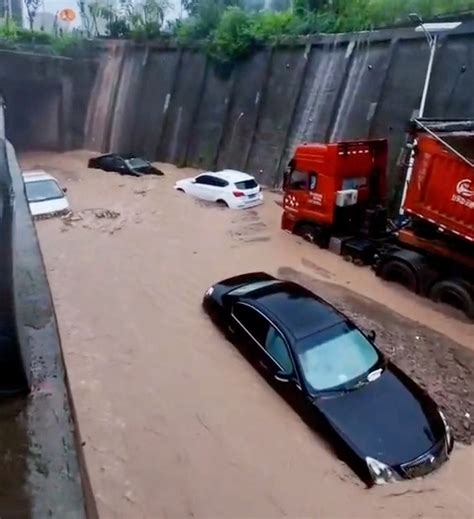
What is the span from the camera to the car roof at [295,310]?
299 inches

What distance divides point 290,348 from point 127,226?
959 cm

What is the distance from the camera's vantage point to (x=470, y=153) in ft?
36.5

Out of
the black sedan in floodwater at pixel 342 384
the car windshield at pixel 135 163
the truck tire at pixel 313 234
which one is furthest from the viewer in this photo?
the car windshield at pixel 135 163

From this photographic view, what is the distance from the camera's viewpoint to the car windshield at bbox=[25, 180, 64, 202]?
16189 millimetres

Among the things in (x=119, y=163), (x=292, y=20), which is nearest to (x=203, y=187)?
(x=119, y=163)

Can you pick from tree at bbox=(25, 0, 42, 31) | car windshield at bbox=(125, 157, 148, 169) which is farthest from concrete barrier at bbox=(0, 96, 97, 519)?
tree at bbox=(25, 0, 42, 31)

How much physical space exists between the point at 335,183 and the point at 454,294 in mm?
3817

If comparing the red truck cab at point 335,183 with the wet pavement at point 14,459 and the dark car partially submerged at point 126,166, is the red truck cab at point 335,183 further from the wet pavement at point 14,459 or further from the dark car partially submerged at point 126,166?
the dark car partially submerged at point 126,166

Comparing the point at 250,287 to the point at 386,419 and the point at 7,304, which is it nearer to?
the point at 386,419

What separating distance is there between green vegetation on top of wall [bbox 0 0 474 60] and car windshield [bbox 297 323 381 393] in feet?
39.2

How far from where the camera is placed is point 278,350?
753 cm

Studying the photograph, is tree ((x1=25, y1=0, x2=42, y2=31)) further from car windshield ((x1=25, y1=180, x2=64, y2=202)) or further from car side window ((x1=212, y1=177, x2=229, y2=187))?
car side window ((x1=212, y1=177, x2=229, y2=187))

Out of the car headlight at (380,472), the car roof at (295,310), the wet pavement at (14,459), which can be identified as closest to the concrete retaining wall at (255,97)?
the car roof at (295,310)

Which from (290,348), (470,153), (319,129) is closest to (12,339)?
(290,348)
